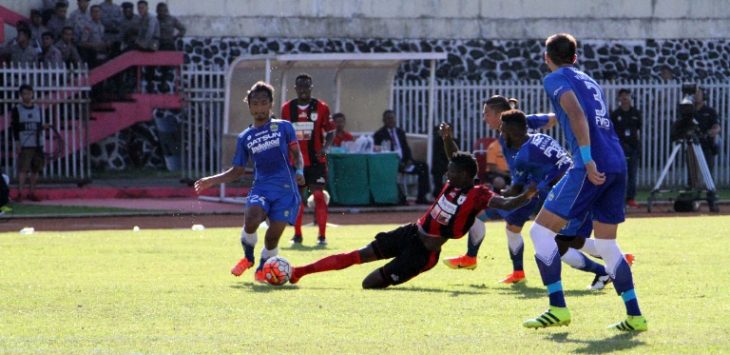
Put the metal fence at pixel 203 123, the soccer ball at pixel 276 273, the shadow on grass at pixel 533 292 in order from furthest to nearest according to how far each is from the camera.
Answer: the metal fence at pixel 203 123 → the soccer ball at pixel 276 273 → the shadow on grass at pixel 533 292

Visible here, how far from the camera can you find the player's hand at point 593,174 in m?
9.36

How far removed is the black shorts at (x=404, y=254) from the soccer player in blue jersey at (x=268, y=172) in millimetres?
1237

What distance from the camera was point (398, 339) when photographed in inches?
359

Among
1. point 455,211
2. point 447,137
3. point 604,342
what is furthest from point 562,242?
point 604,342

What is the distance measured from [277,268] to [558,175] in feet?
7.87

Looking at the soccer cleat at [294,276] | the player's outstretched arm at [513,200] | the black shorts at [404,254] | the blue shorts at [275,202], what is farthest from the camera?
the blue shorts at [275,202]

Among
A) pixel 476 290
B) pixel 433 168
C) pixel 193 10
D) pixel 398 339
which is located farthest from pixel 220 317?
pixel 193 10

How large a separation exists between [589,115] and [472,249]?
14.4 feet

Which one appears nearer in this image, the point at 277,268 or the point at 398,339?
the point at 398,339

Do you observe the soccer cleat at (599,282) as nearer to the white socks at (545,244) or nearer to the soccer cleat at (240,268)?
the white socks at (545,244)

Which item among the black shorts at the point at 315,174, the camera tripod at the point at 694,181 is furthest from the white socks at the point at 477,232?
the camera tripod at the point at 694,181

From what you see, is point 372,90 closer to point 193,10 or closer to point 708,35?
point 193,10

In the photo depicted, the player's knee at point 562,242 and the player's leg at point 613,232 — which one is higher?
the player's leg at point 613,232

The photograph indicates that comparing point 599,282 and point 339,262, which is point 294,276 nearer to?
point 339,262
